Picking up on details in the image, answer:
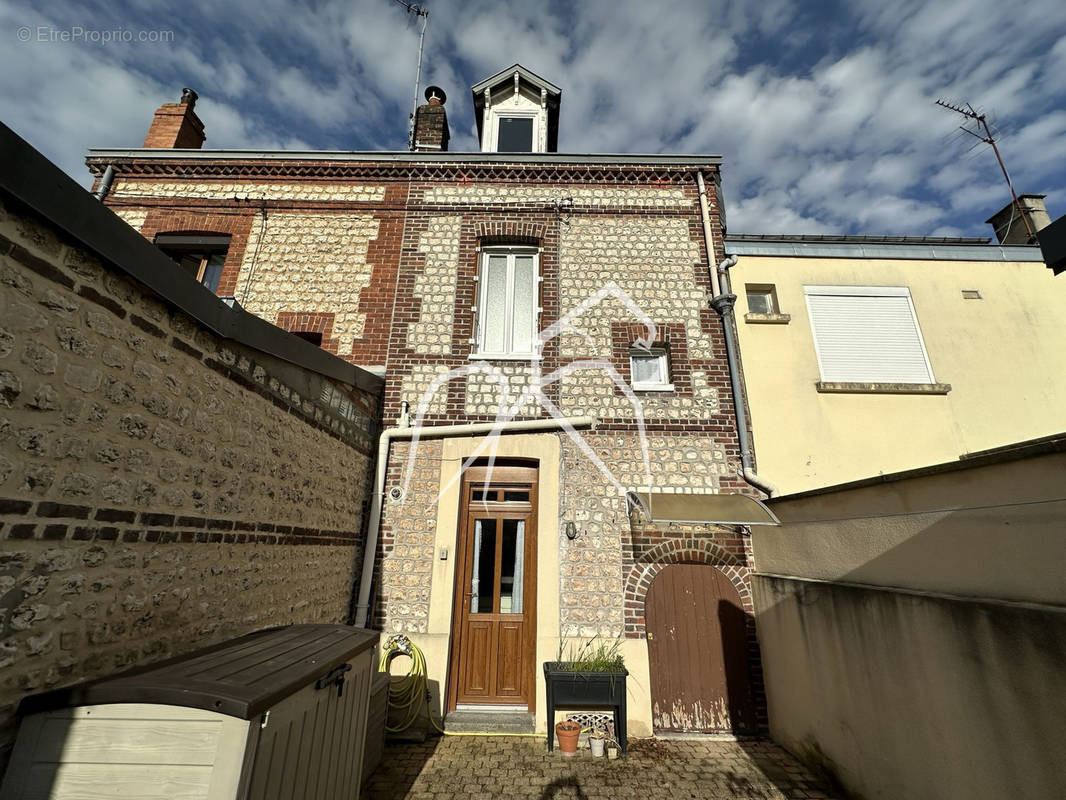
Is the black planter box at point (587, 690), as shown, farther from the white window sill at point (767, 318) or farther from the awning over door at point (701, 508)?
the white window sill at point (767, 318)

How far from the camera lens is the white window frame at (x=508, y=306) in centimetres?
602

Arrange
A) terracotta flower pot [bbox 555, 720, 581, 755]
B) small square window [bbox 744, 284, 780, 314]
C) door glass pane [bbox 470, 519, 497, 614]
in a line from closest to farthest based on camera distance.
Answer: terracotta flower pot [bbox 555, 720, 581, 755], door glass pane [bbox 470, 519, 497, 614], small square window [bbox 744, 284, 780, 314]

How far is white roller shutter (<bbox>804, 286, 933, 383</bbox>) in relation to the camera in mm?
5914

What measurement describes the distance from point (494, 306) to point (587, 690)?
476 centimetres

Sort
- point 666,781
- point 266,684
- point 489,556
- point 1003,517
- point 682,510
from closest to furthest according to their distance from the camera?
point 266,684 < point 1003,517 < point 666,781 < point 682,510 < point 489,556

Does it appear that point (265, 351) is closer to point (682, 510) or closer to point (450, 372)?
point (450, 372)

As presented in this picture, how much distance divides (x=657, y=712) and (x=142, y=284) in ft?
18.8

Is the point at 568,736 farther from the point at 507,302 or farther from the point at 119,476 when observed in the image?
the point at 507,302

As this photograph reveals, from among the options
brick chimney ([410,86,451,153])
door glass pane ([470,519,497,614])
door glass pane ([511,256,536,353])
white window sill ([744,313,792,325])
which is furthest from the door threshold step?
brick chimney ([410,86,451,153])

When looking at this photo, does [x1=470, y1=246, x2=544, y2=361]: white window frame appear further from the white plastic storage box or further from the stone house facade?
the white plastic storage box

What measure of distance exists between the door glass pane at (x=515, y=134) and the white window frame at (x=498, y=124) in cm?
3

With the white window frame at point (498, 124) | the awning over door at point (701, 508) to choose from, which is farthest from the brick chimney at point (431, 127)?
the awning over door at point (701, 508)

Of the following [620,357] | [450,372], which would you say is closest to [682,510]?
[620,357]

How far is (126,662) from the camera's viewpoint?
2.25m
